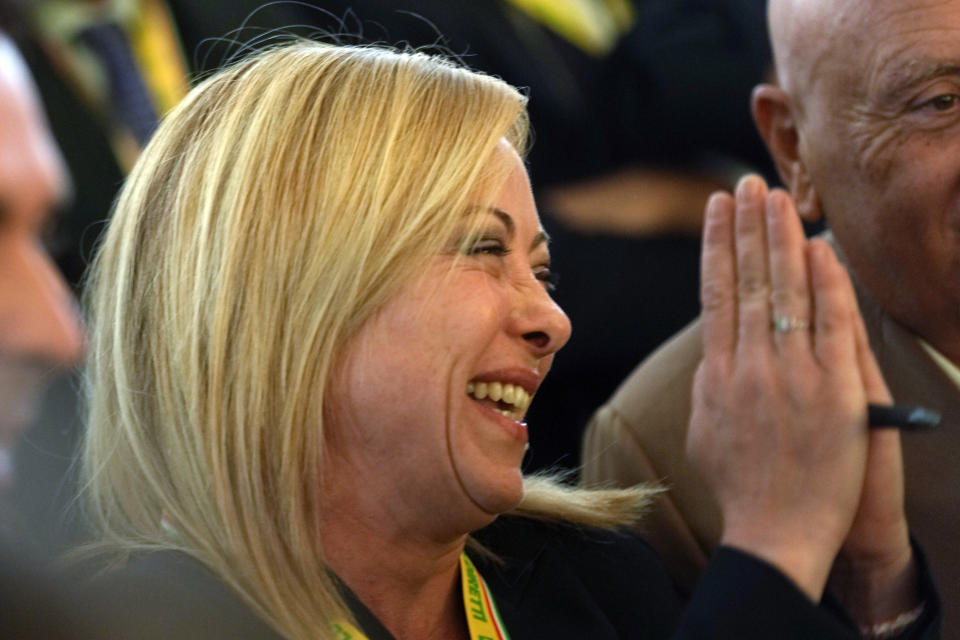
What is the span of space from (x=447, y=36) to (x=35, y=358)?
1.59 metres

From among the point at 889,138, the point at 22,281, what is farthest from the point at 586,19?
the point at 22,281

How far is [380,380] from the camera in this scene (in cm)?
135

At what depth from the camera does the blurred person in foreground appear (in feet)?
4.08

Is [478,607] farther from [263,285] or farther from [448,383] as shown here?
[263,285]

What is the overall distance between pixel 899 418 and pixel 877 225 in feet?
1.77

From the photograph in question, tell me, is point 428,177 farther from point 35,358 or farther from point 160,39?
point 160,39

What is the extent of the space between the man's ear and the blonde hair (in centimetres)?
55

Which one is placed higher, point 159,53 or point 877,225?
point 159,53

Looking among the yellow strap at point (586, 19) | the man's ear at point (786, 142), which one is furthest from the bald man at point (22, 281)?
the yellow strap at point (586, 19)

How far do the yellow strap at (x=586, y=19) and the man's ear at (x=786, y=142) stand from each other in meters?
0.68

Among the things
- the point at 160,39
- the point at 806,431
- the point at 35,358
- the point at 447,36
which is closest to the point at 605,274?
the point at 447,36

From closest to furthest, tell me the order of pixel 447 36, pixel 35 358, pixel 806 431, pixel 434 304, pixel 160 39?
pixel 35 358, pixel 806 431, pixel 434 304, pixel 160 39, pixel 447 36

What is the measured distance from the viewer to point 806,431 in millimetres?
1234

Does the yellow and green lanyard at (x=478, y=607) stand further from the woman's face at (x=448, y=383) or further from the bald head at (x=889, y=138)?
the bald head at (x=889, y=138)
